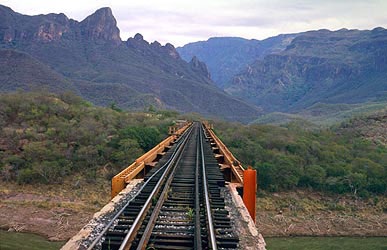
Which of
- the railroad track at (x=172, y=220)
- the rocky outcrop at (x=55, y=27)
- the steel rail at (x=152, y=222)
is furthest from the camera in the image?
the rocky outcrop at (x=55, y=27)

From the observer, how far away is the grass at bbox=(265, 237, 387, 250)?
28.9 meters

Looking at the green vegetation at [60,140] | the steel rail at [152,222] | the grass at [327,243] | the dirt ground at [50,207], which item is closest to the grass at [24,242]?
the dirt ground at [50,207]

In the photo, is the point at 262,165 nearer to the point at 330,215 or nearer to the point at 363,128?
the point at 330,215

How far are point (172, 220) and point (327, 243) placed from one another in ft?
90.7

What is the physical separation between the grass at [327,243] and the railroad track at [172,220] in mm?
21567

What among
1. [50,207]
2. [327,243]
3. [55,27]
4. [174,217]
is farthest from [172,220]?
[55,27]

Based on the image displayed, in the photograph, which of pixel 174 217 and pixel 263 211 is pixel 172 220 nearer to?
pixel 174 217

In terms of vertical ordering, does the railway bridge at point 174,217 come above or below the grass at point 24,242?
above

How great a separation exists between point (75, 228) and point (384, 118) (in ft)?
207

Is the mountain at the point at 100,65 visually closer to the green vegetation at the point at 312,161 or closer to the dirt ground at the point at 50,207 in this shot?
the green vegetation at the point at 312,161

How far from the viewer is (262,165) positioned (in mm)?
39781

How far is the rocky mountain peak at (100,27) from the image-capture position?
180 meters

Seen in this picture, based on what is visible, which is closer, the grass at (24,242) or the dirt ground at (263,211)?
the grass at (24,242)

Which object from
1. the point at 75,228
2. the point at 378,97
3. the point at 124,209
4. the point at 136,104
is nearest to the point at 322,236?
the point at 75,228
